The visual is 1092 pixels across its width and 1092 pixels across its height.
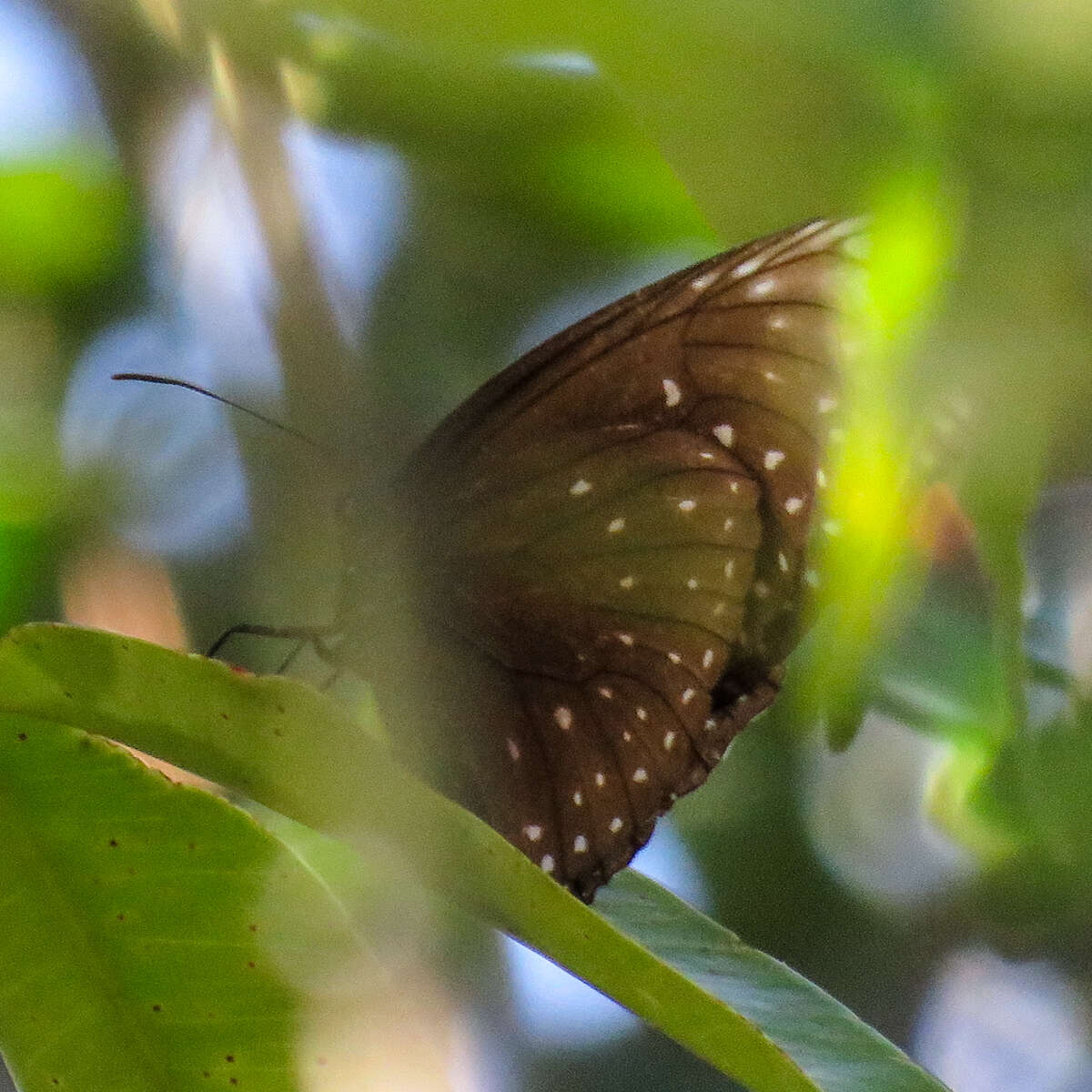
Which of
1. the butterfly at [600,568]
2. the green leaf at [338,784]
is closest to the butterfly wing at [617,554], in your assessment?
the butterfly at [600,568]

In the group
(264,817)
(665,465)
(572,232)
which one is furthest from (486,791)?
(572,232)

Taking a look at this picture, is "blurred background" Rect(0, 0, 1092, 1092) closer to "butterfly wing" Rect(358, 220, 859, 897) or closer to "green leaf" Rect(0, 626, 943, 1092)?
"butterfly wing" Rect(358, 220, 859, 897)

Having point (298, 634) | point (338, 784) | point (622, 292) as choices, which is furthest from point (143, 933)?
point (622, 292)

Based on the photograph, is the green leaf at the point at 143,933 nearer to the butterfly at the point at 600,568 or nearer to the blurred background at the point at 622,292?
the blurred background at the point at 622,292

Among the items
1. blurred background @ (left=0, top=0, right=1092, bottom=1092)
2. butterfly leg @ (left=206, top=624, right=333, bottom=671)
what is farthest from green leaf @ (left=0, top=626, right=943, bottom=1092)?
butterfly leg @ (left=206, top=624, right=333, bottom=671)

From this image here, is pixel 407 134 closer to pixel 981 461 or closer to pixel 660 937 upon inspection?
pixel 981 461
